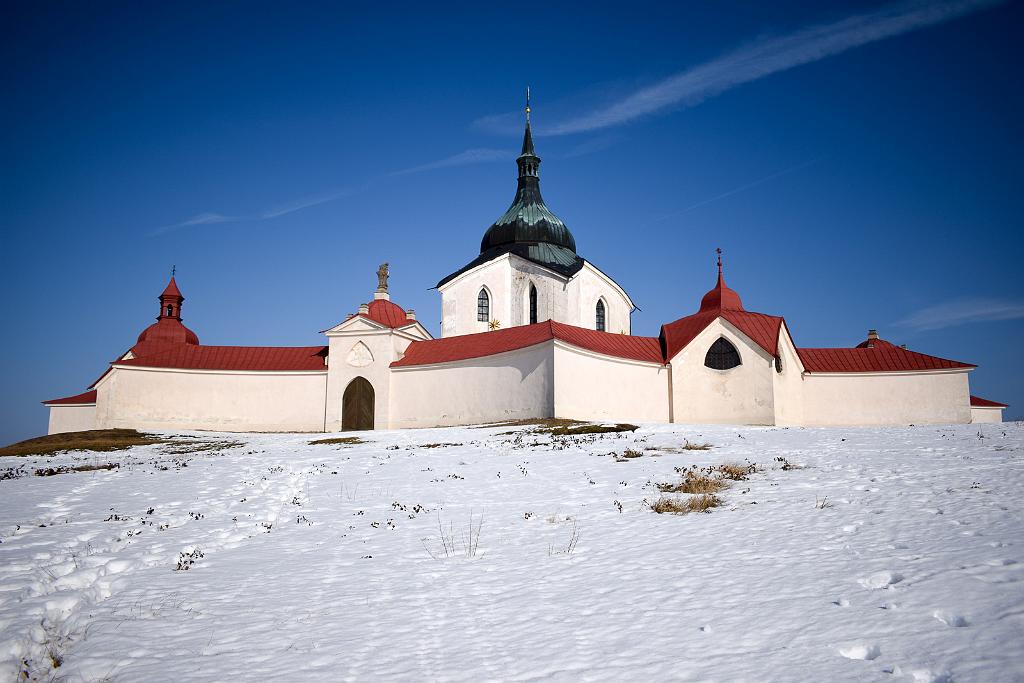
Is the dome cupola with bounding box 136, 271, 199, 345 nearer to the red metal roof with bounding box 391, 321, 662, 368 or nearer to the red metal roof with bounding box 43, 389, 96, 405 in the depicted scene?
the red metal roof with bounding box 43, 389, 96, 405

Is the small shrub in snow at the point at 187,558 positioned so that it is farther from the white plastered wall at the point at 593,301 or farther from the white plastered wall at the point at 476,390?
the white plastered wall at the point at 593,301

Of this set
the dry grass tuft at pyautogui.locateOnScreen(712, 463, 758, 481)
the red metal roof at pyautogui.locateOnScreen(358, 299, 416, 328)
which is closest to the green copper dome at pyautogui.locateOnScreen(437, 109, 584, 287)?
the red metal roof at pyautogui.locateOnScreen(358, 299, 416, 328)

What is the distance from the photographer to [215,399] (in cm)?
3603

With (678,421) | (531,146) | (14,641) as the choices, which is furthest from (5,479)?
(531,146)

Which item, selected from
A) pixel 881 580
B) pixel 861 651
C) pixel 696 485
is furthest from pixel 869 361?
pixel 861 651

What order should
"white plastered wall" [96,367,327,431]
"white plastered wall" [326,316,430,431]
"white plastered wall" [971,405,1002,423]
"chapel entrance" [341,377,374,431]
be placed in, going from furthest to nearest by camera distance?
"white plastered wall" [971,405,1002,423] < "white plastered wall" [96,367,327,431] < "chapel entrance" [341,377,374,431] < "white plastered wall" [326,316,430,431]

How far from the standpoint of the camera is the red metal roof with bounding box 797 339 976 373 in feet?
112

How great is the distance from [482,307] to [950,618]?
35.7 metres

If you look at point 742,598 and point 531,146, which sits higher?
point 531,146

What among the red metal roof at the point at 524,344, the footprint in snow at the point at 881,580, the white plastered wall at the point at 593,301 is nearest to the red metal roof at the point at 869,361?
the red metal roof at the point at 524,344

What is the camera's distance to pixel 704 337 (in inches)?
1300

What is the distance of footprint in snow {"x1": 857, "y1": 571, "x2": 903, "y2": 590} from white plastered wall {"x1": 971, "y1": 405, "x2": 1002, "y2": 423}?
121 feet

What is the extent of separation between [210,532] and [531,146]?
40177 millimetres

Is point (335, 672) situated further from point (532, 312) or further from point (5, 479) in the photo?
point (532, 312)
